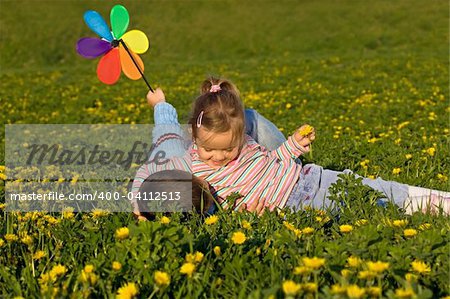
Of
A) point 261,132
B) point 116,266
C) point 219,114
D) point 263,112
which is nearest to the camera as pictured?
point 116,266

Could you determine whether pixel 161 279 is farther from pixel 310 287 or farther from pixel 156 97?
pixel 156 97

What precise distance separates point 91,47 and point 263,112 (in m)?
5.82

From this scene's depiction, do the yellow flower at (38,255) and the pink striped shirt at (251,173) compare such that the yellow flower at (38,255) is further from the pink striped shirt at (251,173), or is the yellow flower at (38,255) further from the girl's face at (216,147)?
the girl's face at (216,147)

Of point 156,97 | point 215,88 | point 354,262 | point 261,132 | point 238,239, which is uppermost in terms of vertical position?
point 156,97

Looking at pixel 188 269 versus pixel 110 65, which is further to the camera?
pixel 110 65

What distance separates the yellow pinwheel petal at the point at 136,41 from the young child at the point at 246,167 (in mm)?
654

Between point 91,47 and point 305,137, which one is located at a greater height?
point 91,47

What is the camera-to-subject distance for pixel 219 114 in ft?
12.6

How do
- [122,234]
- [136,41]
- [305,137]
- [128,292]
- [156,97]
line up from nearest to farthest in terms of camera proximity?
[128,292] → [122,234] → [305,137] → [136,41] → [156,97]

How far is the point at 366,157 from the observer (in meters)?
5.27

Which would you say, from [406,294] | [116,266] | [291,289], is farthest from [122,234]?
[406,294]

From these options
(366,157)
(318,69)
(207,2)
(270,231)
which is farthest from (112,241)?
(207,2)

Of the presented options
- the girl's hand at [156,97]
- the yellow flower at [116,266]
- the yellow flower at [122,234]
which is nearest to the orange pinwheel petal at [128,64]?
the girl's hand at [156,97]

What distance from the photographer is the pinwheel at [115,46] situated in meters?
4.27
